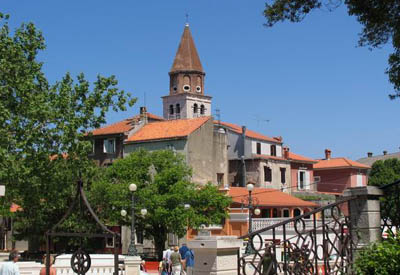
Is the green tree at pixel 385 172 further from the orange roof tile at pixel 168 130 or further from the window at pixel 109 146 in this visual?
the window at pixel 109 146

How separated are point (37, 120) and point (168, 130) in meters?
26.7

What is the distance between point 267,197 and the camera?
171 ft

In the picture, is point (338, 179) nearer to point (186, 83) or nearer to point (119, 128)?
point (186, 83)

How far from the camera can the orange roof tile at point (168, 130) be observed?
2067 inches

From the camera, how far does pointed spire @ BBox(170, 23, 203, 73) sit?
84.4 m

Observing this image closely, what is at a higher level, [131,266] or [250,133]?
[250,133]

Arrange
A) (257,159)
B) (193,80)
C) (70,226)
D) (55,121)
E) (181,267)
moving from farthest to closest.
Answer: (193,80) → (257,159) → (70,226) → (55,121) → (181,267)

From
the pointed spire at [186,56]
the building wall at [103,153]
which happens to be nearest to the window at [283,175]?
the building wall at [103,153]

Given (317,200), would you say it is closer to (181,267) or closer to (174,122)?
(174,122)

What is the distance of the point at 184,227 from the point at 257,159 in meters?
21.1

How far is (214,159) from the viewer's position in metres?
54.6

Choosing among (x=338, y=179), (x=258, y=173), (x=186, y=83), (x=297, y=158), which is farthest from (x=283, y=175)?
(x=186, y=83)

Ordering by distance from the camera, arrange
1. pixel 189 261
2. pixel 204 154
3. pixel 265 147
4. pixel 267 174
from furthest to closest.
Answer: pixel 265 147 → pixel 267 174 → pixel 204 154 → pixel 189 261

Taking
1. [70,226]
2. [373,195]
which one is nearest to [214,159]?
[70,226]
